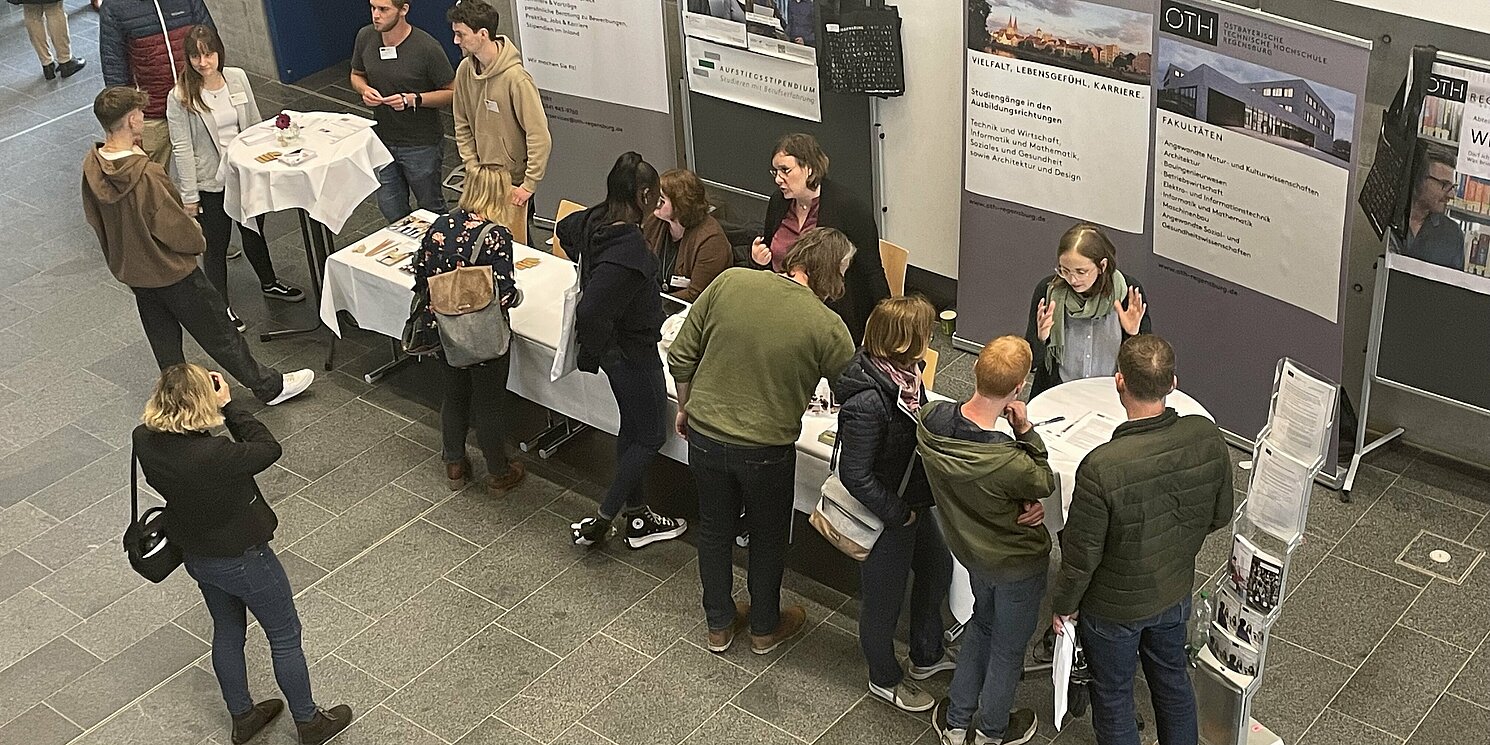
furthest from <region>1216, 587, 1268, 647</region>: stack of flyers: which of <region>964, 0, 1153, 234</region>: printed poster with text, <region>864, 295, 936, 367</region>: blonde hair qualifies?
<region>964, 0, 1153, 234</region>: printed poster with text

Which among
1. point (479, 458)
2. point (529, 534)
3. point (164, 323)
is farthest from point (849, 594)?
point (164, 323)

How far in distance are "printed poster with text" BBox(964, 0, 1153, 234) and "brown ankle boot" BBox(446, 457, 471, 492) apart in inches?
97.7

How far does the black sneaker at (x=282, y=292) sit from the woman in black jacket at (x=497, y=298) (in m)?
1.45

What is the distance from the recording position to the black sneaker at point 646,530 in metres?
5.48

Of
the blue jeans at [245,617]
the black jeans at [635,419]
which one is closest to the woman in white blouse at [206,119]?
the black jeans at [635,419]

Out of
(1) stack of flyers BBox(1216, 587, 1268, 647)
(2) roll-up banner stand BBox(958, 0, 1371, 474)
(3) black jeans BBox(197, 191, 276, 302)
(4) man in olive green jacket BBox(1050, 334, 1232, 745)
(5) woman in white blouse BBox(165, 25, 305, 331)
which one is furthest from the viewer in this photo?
(3) black jeans BBox(197, 191, 276, 302)

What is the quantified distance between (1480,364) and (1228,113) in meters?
1.29

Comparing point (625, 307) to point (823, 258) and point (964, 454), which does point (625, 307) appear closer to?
point (823, 258)

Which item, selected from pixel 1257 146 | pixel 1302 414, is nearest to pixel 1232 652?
pixel 1302 414

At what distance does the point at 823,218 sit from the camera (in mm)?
5164

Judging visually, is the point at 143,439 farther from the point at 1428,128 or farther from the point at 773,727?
the point at 1428,128

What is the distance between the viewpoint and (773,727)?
15.2 ft

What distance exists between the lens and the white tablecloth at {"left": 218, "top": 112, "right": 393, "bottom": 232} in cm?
651

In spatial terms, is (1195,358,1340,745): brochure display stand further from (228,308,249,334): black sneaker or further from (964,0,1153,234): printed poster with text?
(228,308,249,334): black sneaker
